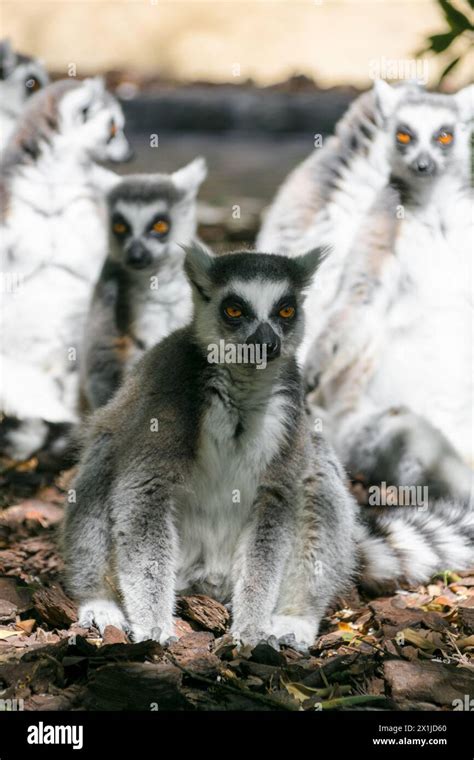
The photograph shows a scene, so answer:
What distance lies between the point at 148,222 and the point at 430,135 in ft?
5.76

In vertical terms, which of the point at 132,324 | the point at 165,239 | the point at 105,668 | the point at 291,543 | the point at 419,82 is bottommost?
the point at 105,668

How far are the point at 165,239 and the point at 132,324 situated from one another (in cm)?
58

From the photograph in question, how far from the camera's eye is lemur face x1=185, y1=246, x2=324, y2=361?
4070 millimetres

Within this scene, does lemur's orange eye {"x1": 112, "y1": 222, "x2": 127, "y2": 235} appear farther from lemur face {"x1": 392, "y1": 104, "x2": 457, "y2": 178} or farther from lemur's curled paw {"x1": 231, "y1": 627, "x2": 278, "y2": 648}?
lemur's curled paw {"x1": 231, "y1": 627, "x2": 278, "y2": 648}

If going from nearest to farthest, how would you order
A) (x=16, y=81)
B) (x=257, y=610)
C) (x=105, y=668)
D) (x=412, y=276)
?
(x=105, y=668), (x=257, y=610), (x=412, y=276), (x=16, y=81)

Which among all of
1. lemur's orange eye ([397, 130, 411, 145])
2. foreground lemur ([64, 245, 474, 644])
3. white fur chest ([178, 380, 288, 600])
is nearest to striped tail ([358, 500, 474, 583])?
foreground lemur ([64, 245, 474, 644])

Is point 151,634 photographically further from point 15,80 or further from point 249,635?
point 15,80

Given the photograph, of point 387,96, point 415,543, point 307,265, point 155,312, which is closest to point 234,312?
point 307,265

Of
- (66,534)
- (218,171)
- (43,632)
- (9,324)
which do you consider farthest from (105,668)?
(218,171)

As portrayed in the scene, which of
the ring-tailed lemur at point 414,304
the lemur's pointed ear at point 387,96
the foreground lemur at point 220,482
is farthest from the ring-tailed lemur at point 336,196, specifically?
the foreground lemur at point 220,482

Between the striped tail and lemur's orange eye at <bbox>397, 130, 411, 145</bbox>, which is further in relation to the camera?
lemur's orange eye at <bbox>397, 130, 411, 145</bbox>

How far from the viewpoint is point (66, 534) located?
4.37 m

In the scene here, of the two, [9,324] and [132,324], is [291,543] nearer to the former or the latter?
[132,324]

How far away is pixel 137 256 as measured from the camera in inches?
251
